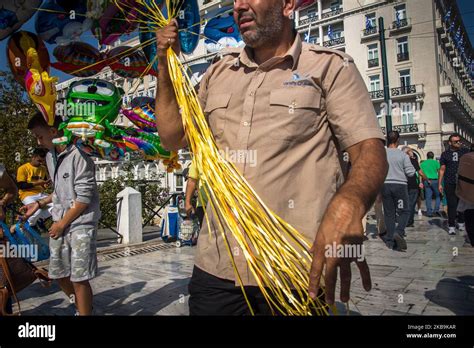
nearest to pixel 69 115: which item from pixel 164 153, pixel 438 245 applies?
pixel 164 153

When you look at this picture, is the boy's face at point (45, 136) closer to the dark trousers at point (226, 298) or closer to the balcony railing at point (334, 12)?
the dark trousers at point (226, 298)

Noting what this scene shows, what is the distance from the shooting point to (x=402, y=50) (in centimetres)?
2297

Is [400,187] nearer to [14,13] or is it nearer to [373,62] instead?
[14,13]

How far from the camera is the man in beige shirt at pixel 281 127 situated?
4.28 feet

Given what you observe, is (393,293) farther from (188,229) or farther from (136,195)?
(136,195)

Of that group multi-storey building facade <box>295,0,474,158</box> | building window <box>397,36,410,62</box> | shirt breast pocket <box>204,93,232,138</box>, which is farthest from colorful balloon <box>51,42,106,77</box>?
building window <box>397,36,410,62</box>

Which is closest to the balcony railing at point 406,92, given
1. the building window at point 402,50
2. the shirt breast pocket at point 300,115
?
the building window at point 402,50

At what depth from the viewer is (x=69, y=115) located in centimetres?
374

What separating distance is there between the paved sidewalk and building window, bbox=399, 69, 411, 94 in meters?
22.4

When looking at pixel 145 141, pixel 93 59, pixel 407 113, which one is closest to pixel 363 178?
pixel 93 59

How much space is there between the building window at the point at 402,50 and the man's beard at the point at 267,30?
24060 mm

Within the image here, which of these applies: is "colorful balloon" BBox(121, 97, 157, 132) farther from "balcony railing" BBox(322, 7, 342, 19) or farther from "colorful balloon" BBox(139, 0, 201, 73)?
"balcony railing" BBox(322, 7, 342, 19)

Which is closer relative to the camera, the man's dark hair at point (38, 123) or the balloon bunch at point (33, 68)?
the man's dark hair at point (38, 123)

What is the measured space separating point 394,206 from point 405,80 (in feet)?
78.1
